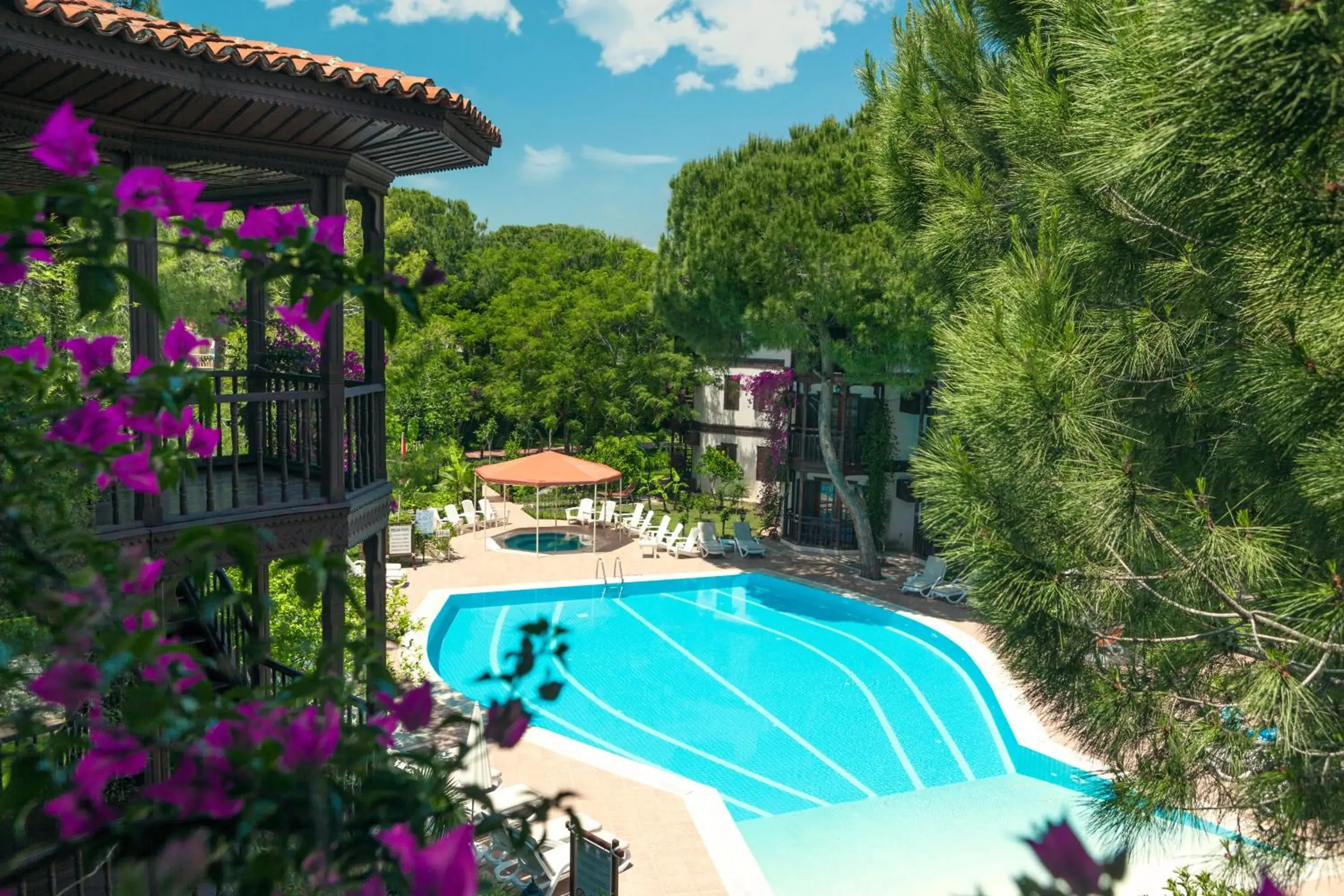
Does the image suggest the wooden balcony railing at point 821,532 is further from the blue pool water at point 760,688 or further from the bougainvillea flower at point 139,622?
the bougainvillea flower at point 139,622

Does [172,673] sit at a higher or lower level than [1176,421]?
lower

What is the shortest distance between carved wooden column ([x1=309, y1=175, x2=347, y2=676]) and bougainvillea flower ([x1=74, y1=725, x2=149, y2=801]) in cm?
548

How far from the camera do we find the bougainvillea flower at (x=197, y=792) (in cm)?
155

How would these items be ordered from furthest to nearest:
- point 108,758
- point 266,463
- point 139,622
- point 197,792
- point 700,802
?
point 700,802
point 266,463
point 139,622
point 108,758
point 197,792

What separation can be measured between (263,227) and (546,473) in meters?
20.6

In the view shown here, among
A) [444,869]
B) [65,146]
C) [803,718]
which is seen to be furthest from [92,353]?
[803,718]

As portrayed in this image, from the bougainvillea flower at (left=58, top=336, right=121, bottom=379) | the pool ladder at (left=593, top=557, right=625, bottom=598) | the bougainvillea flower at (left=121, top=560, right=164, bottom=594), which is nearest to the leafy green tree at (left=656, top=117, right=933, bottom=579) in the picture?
the pool ladder at (left=593, top=557, right=625, bottom=598)

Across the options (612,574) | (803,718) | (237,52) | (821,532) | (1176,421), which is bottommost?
(803,718)

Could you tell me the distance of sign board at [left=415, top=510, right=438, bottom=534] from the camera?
69.5 feet

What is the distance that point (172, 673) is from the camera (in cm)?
182

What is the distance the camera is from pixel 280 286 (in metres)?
18.9

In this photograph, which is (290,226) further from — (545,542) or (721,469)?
(721,469)

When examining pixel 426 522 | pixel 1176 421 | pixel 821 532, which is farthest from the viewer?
pixel 821 532

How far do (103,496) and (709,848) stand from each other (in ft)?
20.3
